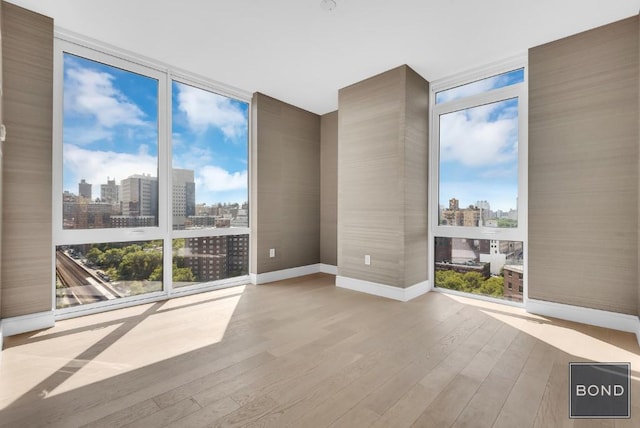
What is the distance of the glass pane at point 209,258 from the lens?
3514 millimetres

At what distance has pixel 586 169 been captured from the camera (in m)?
2.63

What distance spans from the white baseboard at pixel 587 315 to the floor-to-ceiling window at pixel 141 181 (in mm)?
3414

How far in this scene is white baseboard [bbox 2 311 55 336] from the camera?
2309 mm

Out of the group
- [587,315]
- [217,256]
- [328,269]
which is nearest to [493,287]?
[587,315]

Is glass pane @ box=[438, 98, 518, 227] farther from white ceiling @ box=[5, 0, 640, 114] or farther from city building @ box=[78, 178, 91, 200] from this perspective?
city building @ box=[78, 178, 91, 200]

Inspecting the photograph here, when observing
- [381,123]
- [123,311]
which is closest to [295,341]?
[123,311]

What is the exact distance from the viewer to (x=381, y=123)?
3.54 metres

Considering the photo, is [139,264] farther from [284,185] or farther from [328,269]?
[328,269]

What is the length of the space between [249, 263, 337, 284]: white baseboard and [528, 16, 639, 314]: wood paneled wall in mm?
2926

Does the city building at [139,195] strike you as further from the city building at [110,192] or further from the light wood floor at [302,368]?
the light wood floor at [302,368]

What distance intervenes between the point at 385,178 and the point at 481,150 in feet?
3.67

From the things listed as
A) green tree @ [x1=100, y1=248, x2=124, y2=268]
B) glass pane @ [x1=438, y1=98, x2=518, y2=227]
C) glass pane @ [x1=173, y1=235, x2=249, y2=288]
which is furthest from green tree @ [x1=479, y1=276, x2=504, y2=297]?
green tree @ [x1=100, y1=248, x2=124, y2=268]

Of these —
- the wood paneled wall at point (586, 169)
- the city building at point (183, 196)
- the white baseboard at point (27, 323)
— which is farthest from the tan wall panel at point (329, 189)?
the white baseboard at point (27, 323)

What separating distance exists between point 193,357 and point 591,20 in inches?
163
